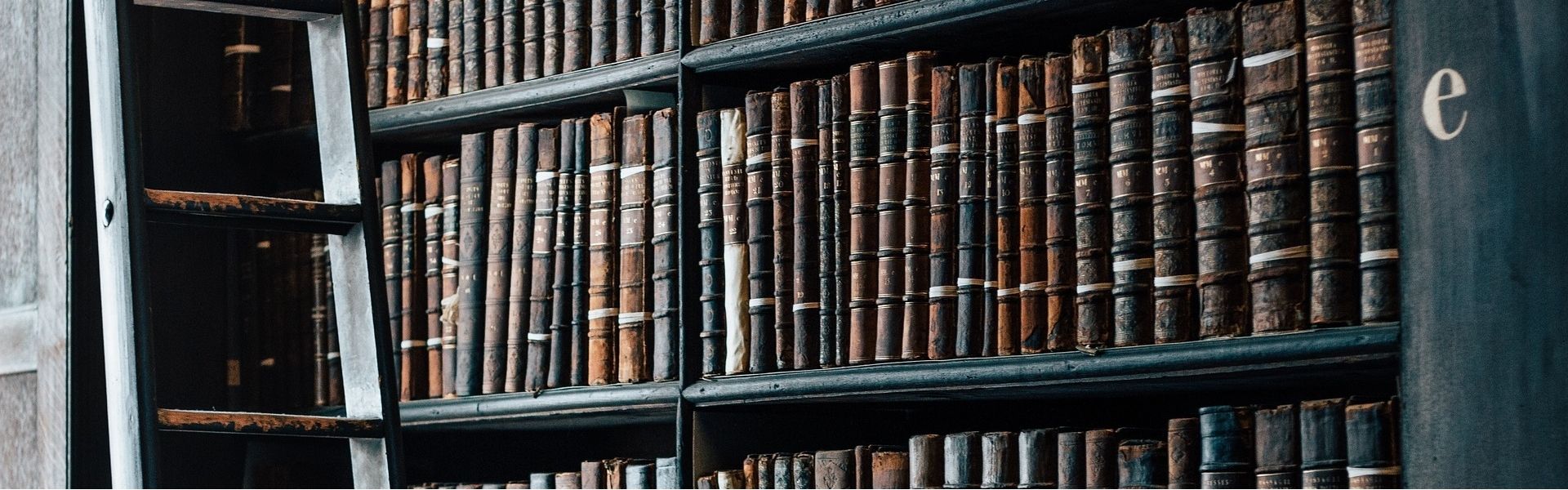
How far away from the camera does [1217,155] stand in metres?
1.51

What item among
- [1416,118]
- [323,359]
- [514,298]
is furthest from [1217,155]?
[323,359]

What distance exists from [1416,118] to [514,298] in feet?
3.46

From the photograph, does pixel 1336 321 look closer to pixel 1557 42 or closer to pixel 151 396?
pixel 1557 42

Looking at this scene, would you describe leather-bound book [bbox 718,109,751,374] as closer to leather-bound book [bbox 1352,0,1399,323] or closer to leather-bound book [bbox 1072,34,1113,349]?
leather-bound book [bbox 1072,34,1113,349]

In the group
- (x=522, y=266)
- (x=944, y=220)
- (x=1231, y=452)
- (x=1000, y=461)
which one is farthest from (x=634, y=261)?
(x=1231, y=452)

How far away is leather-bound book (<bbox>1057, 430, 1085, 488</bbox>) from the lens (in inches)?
63.1

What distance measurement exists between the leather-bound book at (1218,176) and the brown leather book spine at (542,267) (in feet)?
2.59

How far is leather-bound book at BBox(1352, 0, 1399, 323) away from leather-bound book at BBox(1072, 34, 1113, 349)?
240 mm

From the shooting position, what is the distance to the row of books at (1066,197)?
145 cm

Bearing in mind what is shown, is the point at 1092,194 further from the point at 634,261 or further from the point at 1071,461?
the point at 634,261

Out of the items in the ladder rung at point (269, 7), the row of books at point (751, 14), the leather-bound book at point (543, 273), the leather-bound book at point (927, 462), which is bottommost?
the leather-bound book at point (927, 462)

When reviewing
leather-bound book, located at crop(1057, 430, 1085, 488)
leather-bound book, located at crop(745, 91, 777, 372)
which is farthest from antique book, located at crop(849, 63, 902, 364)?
Result: leather-bound book, located at crop(1057, 430, 1085, 488)

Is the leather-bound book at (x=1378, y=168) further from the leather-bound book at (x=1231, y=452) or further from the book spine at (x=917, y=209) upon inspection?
the book spine at (x=917, y=209)

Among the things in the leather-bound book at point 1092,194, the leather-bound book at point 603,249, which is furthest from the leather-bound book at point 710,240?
the leather-bound book at point 1092,194
